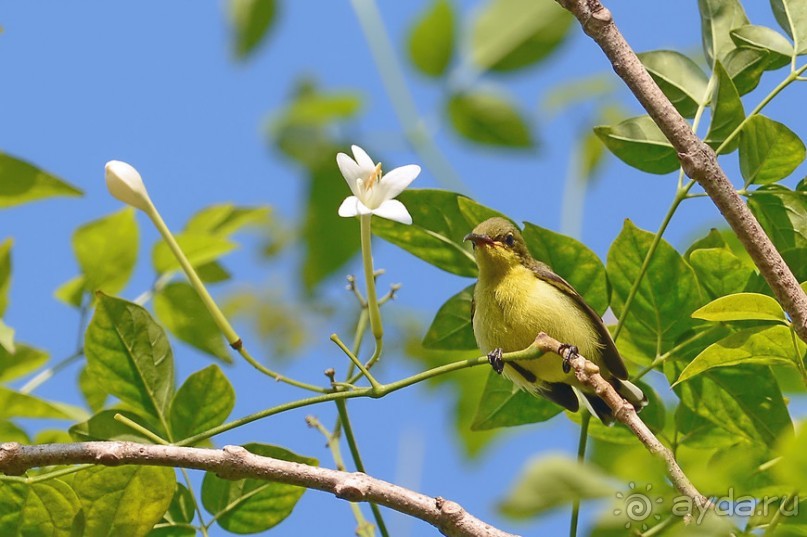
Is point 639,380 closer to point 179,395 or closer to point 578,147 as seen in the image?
point 578,147

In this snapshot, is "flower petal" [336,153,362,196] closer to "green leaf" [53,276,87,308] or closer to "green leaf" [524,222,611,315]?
"green leaf" [524,222,611,315]

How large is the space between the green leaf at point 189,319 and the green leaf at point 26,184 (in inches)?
17.5

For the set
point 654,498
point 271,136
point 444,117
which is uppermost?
point 444,117

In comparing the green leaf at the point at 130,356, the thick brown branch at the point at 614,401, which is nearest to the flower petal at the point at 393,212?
the thick brown branch at the point at 614,401

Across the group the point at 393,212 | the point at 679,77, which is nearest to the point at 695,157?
the point at 679,77

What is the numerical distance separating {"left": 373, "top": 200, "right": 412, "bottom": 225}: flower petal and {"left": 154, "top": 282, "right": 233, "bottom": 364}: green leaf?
2.38 feet

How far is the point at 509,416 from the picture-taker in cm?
265

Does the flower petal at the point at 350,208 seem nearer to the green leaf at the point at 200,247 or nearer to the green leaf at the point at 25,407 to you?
the green leaf at the point at 200,247

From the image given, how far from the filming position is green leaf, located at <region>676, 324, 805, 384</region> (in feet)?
6.36

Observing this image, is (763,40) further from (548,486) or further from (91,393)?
(91,393)

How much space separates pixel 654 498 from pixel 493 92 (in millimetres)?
1757

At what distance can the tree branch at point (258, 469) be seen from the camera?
1.88 m

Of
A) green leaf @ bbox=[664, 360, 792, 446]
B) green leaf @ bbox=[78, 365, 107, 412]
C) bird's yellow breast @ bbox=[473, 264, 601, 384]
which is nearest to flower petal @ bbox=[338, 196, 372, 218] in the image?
bird's yellow breast @ bbox=[473, 264, 601, 384]

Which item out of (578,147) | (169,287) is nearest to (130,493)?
(169,287)
